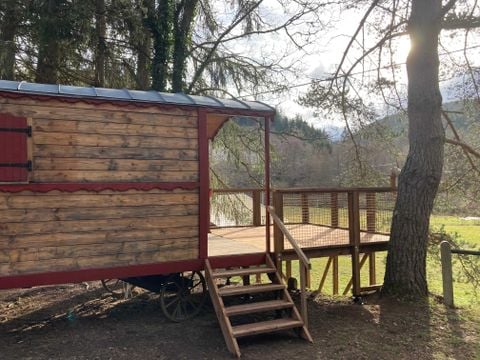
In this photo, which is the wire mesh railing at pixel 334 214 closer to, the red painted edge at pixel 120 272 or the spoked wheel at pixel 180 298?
the red painted edge at pixel 120 272

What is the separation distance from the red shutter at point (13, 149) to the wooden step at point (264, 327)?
2884 millimetres

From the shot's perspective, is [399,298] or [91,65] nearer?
[399,298]

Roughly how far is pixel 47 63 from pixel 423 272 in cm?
788

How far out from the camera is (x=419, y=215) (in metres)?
6.14

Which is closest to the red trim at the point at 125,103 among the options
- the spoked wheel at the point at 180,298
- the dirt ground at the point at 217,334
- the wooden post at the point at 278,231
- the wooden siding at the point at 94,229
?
the wooden siding at the point at 94,229

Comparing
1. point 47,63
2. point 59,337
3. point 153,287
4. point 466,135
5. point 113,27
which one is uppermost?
point 113,27

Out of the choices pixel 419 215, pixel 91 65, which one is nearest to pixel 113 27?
pixel 91 65

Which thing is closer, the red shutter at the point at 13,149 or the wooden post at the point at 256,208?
the red shutter at the point at 13,149

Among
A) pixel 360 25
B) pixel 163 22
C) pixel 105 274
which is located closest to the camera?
pixel 105 274

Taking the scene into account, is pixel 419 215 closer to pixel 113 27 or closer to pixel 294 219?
pixel 294 219

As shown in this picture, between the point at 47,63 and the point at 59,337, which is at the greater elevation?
the point at 47,63

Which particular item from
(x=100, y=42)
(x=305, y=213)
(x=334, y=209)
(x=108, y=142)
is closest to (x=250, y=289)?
(x=108, y=142)

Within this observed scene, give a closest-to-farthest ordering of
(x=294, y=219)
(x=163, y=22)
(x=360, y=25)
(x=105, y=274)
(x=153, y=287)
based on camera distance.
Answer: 1. (x=105, y=274)
2. (x=153, y=287)
3. (x=360, y=25)
4. (x=294, y=219)
5. (x=163, y=22)

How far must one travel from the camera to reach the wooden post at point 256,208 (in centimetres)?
984
